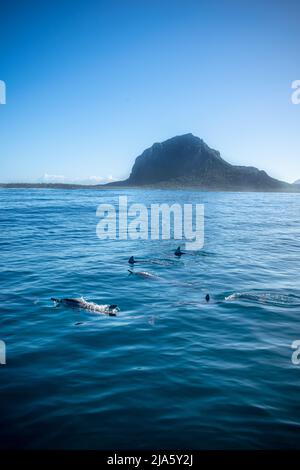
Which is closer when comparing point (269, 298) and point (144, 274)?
point (269, 298)

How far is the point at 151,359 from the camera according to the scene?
29.1 feet

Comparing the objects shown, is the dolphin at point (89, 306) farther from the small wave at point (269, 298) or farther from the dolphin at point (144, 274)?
the small wave at point (269, 298)

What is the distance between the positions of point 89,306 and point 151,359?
4497 mm

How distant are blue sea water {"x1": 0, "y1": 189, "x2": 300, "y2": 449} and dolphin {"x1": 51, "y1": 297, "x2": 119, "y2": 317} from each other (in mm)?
353

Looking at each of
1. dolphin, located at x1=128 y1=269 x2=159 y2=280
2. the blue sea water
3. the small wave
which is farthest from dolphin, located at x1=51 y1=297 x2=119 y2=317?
the small wave

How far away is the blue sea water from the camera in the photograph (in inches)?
247

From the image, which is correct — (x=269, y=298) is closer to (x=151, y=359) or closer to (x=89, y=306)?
(x=151, y=359)

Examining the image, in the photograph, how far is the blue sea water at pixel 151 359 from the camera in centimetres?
627

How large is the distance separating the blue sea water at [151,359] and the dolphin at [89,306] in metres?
0.35

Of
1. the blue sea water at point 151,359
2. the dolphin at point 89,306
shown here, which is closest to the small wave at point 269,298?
the blue sea water at point 151,359

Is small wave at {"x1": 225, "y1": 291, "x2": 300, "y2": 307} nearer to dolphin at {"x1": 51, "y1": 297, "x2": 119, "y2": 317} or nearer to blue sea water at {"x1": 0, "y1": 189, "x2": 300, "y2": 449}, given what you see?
blue sea water at {"x1": 0, "y1": 189, "x2": 300, "y2": 449}

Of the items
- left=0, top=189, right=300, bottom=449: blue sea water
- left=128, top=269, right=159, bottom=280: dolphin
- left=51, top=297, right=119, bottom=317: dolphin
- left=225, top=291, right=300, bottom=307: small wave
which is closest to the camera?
left=0, top=189, right=300, bottom=449: blue sea water

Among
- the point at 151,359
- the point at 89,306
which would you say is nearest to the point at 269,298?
the point at 151,359

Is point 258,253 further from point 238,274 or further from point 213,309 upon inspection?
point 213,309
